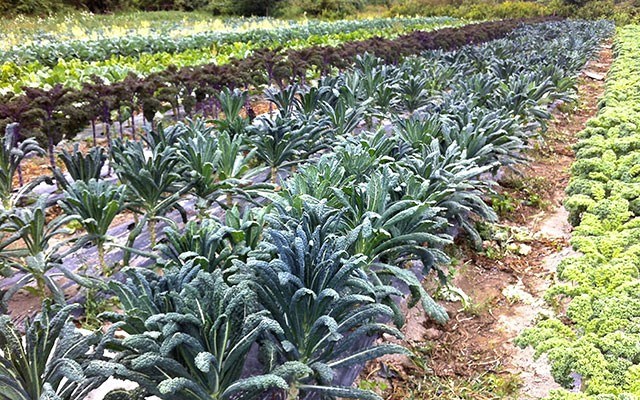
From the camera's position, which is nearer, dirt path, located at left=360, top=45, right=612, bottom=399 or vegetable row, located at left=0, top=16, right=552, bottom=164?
dirt path, located at left=360, top=45, right=612, bottom=399

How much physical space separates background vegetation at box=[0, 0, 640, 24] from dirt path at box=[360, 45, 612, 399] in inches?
1155

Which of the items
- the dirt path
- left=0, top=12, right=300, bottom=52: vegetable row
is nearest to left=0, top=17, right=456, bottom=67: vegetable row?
left=0, top=12, right=300, bottom=52: vegetable row

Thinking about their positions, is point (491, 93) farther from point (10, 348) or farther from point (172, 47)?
point (172, 47)

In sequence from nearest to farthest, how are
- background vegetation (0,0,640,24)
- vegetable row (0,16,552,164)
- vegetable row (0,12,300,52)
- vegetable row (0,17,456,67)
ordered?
1. vegetable row (0,16,552,164)
2. vegetable row (0,17,456,67)
3. vegetable row (0,12,300,52)
4. background vegetation (0,0,640,24)

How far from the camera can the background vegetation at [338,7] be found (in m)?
30.3

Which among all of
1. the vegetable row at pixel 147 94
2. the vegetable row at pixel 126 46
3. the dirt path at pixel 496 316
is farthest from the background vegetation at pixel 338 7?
the dirt path at pixel 496 316

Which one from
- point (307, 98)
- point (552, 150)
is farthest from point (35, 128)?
point (552, 150)

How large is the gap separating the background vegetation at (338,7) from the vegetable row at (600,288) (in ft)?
95.5

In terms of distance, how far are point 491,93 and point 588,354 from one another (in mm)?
5122

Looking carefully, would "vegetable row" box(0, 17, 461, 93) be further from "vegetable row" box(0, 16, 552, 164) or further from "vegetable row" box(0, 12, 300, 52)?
"vegetable row" box(0, 12, 300, 52)

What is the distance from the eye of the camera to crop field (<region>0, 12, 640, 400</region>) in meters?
2.01

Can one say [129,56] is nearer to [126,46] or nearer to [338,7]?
[126,46]

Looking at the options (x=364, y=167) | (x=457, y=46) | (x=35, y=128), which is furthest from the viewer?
(x=457, y=46)

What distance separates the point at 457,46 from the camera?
1445 cm
